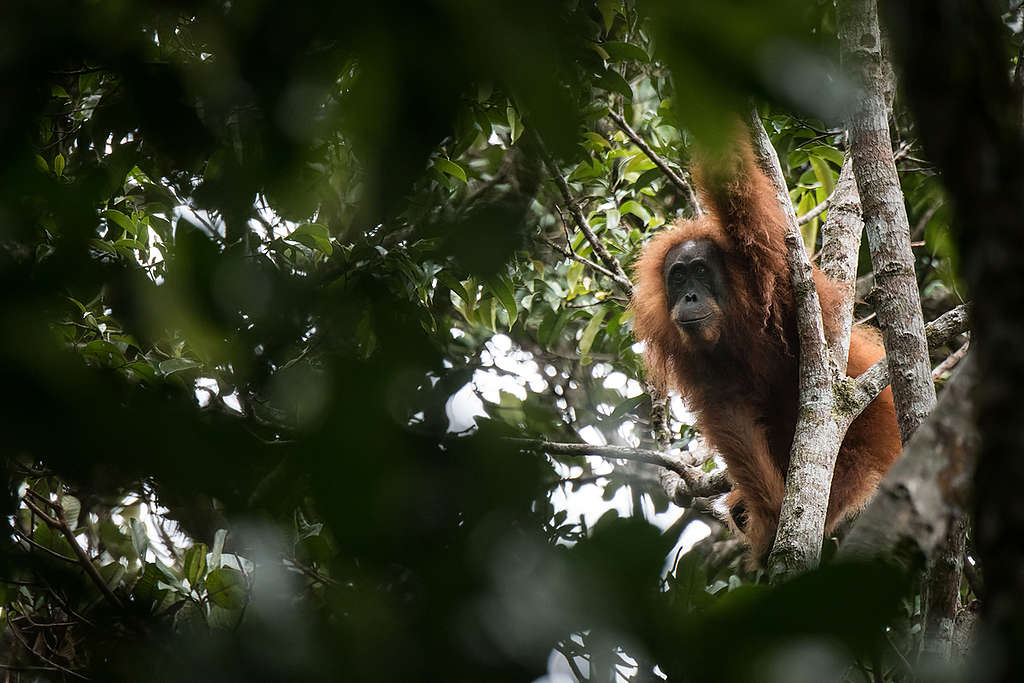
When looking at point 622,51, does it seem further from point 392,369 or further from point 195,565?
point 392,369

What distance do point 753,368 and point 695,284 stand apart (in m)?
0.60

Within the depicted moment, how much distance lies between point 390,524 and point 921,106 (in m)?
0.59

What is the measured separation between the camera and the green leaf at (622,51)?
3.18 metres

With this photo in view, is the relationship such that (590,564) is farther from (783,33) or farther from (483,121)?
(483,121)

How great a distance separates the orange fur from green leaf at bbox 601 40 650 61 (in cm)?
159

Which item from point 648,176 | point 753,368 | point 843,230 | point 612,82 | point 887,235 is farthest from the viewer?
point 753,368

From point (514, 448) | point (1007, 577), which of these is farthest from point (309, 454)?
point (1007, 577)

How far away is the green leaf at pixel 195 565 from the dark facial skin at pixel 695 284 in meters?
3.04

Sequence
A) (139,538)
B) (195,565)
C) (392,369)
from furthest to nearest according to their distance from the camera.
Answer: (139,538) → (195,565) → (392,369)

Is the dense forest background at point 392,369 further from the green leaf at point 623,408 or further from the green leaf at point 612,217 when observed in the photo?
the green leaf at point 612,217

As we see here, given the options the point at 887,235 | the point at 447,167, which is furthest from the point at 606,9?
the point at 887,235

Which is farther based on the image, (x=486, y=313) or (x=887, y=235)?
(x=486, y=313)

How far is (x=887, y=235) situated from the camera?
367 centimetres

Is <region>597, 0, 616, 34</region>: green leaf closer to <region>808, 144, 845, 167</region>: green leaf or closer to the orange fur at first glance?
the orange fur
